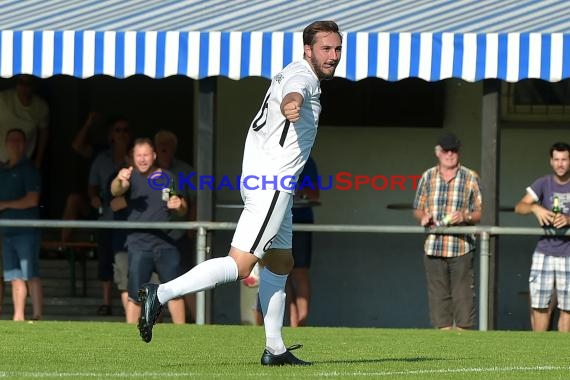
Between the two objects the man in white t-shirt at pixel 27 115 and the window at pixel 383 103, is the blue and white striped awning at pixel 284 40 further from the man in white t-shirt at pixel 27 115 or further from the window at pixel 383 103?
the window at pixel 383 103

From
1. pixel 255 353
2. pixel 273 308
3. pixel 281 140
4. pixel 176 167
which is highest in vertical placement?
pixel 281 140

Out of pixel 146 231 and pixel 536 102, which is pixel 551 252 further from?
pixel 146 231

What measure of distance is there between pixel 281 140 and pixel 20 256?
5862 mm

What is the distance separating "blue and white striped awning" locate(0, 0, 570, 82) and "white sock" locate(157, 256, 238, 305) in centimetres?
472

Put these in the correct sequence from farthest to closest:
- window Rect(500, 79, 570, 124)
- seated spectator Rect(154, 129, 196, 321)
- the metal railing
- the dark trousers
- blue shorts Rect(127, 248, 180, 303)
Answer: window Rect(500, 79, 570, 124), seated spectator Rect(154, 129, 196, 321), blue shorts Rect(127, 248, 180, 303), the dark trousers, the metal railing

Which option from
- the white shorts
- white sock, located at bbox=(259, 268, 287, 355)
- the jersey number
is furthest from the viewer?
white sock, located at bbox=(259, 268, 287, 355)

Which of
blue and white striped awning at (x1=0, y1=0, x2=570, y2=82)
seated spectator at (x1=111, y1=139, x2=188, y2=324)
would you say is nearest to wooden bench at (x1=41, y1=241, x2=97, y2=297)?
seated spectator at (x1=111, y1=139, x2=188, y2=324)

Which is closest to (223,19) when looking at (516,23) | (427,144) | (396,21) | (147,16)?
(147,16)

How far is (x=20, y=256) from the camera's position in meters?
12.6

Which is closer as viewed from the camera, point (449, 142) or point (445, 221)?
point (445, 221)

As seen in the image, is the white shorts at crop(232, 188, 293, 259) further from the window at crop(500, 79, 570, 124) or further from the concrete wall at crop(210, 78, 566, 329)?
the concrete wall at crop(210, 78, 566, 329)

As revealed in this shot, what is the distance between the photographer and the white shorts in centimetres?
724

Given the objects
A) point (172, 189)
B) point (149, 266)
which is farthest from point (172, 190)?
point (149, 266)

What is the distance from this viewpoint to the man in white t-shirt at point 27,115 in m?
14.0
